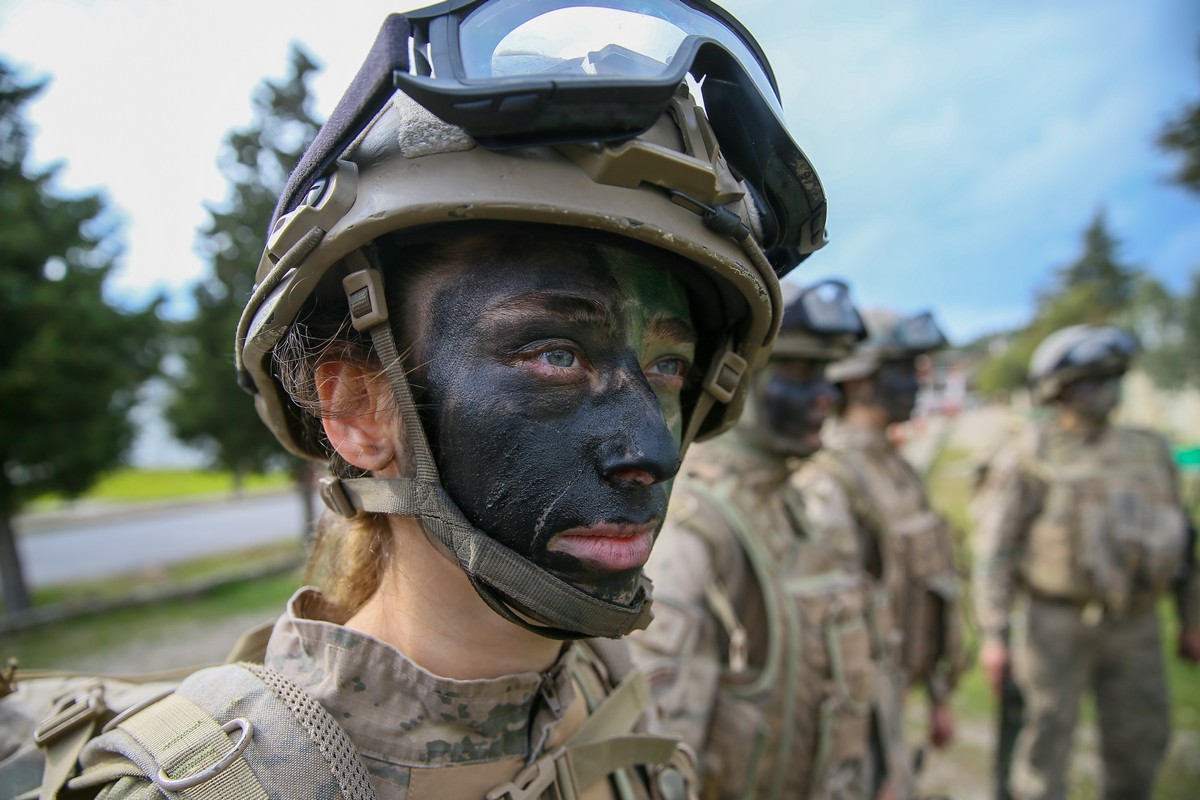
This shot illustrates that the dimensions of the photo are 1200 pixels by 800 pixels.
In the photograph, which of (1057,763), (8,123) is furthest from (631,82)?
(8,123)

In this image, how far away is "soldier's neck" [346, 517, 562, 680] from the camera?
141cm

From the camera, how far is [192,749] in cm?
116

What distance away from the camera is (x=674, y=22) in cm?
143

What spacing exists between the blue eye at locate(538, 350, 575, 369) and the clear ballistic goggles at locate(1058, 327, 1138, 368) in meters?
5.25

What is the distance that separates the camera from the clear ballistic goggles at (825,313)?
11.8 ft

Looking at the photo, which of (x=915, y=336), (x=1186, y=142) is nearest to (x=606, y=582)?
(x=915, y=336)

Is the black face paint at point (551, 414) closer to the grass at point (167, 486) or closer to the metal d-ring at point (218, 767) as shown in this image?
the metal d-ring at point (218, 767)

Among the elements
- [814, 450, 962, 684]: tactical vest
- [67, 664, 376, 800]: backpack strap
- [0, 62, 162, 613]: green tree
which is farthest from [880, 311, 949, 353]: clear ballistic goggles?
[0, 62, 162, 613]: green tree

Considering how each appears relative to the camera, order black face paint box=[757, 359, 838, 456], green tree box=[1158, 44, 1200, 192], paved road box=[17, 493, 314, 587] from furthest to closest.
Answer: paved road box=[17, 493, 314, 587] < green tree box=[1158, 44, 1200, 192] < black face paint box=[757, 359, 838, 456]

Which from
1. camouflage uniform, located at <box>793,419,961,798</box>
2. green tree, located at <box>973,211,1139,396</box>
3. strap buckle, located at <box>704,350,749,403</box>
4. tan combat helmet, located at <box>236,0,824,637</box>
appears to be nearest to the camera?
tan combat helmet, located at <box>236,0,824,637</box>

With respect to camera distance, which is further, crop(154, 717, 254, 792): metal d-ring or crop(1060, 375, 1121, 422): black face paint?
crop(1060, 375, 1121, 422): black face paint

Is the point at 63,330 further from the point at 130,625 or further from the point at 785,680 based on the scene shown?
the point at 785,680

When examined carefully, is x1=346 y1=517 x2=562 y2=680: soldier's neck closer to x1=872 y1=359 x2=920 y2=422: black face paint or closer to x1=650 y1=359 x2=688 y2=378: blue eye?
x1=650 y1=359 x2=688 y2=378: blue eye

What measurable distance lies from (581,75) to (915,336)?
447 cm
